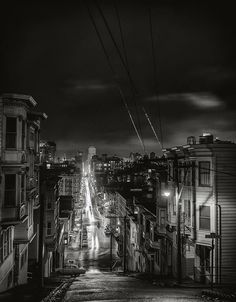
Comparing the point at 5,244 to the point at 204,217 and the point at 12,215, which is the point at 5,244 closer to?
the point at 12,215

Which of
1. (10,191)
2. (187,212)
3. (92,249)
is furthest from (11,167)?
(92,249)

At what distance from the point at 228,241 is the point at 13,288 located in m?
16.8

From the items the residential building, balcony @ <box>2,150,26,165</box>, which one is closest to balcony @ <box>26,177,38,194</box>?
the residential building

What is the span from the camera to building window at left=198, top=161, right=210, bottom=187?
2566cm

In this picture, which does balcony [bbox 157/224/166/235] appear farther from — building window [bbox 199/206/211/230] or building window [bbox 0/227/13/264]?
building window [bbox 0/227/13/264]

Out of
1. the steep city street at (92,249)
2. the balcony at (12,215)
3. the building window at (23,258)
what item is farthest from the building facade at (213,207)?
the steep city street at (92,249)

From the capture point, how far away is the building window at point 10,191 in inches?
809

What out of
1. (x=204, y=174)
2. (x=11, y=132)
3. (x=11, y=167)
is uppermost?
(x=11, y=132)

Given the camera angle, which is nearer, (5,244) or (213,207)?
(5,244)

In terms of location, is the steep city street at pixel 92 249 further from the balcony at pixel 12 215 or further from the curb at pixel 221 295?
the curb at pixel 221 295

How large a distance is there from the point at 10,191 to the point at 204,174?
14980mm

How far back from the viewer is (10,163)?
800 inches

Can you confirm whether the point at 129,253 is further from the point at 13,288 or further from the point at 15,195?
the point at 15,195

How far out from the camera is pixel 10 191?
20.7 metres
